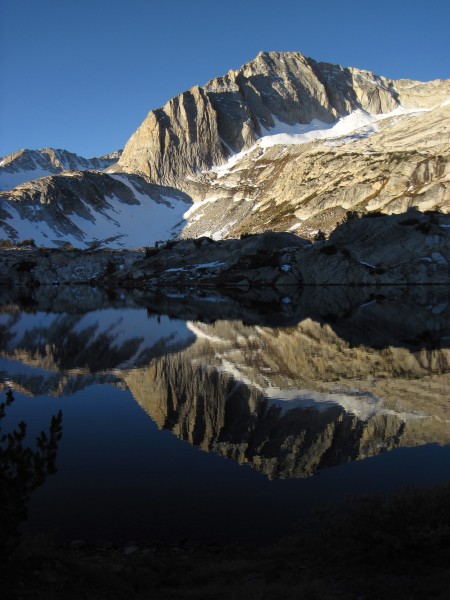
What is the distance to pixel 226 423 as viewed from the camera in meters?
22.8

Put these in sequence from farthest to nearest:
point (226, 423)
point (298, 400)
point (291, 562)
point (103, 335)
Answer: point (103, 335), point (298, 400), point (226, 423), point (291, 562)

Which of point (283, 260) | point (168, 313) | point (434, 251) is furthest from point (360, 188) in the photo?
point (168, 313)


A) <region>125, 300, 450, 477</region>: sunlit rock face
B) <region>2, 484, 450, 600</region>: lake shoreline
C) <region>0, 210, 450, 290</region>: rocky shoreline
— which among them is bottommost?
<region>2, 484, 450, 600</region>: lake shoreline

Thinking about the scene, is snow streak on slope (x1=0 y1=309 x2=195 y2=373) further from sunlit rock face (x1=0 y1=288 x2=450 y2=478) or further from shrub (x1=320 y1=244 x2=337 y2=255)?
shrub (x1=320 y1=244 x2=337 y2=255)

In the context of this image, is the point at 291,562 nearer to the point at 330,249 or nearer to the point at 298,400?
the point at 298,400

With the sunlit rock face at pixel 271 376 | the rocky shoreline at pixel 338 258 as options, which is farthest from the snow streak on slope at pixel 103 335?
the rocky shoreline at pixel 338 258

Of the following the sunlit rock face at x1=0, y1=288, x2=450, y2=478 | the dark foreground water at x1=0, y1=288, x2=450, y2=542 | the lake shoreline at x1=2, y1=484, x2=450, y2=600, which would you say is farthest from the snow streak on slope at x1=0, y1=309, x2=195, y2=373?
the lake shoreline at x1=2, y1=484, x2=450, y2=600

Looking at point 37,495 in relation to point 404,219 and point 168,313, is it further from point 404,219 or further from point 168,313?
point 404,219

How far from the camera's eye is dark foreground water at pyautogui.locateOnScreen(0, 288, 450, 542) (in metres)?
15.2

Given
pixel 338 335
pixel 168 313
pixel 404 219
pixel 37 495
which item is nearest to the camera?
pixel 37 495

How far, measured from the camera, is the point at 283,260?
146 m

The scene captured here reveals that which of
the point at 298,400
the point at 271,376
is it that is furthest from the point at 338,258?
the point at 298,400

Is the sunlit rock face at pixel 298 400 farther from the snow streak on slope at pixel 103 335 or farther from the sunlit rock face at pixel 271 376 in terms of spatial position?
the snow streak on slope at pixel 103 335

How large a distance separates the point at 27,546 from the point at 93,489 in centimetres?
559
